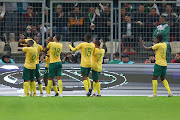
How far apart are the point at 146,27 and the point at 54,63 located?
3892 millimetres

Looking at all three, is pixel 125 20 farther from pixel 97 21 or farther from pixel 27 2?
pixel 27 2

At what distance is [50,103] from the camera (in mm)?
12195

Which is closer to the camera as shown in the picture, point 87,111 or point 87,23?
point 87,111

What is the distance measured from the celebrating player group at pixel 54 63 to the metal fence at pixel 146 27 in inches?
69.9

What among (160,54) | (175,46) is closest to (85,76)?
(160,54)

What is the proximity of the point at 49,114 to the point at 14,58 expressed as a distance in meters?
7.25

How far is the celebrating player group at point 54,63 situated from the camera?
14539 mm

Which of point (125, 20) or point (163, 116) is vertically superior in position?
point (125, 20)

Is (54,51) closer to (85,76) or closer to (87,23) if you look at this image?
(85,76)

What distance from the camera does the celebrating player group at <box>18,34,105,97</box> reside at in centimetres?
1454

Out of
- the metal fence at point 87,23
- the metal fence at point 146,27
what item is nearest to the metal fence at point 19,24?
the metal fence at point 87,23

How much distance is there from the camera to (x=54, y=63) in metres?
14.5

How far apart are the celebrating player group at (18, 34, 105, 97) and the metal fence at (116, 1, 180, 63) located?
1.77 metres

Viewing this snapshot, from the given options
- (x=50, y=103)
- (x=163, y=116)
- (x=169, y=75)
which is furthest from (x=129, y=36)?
(x=163, y=116)
